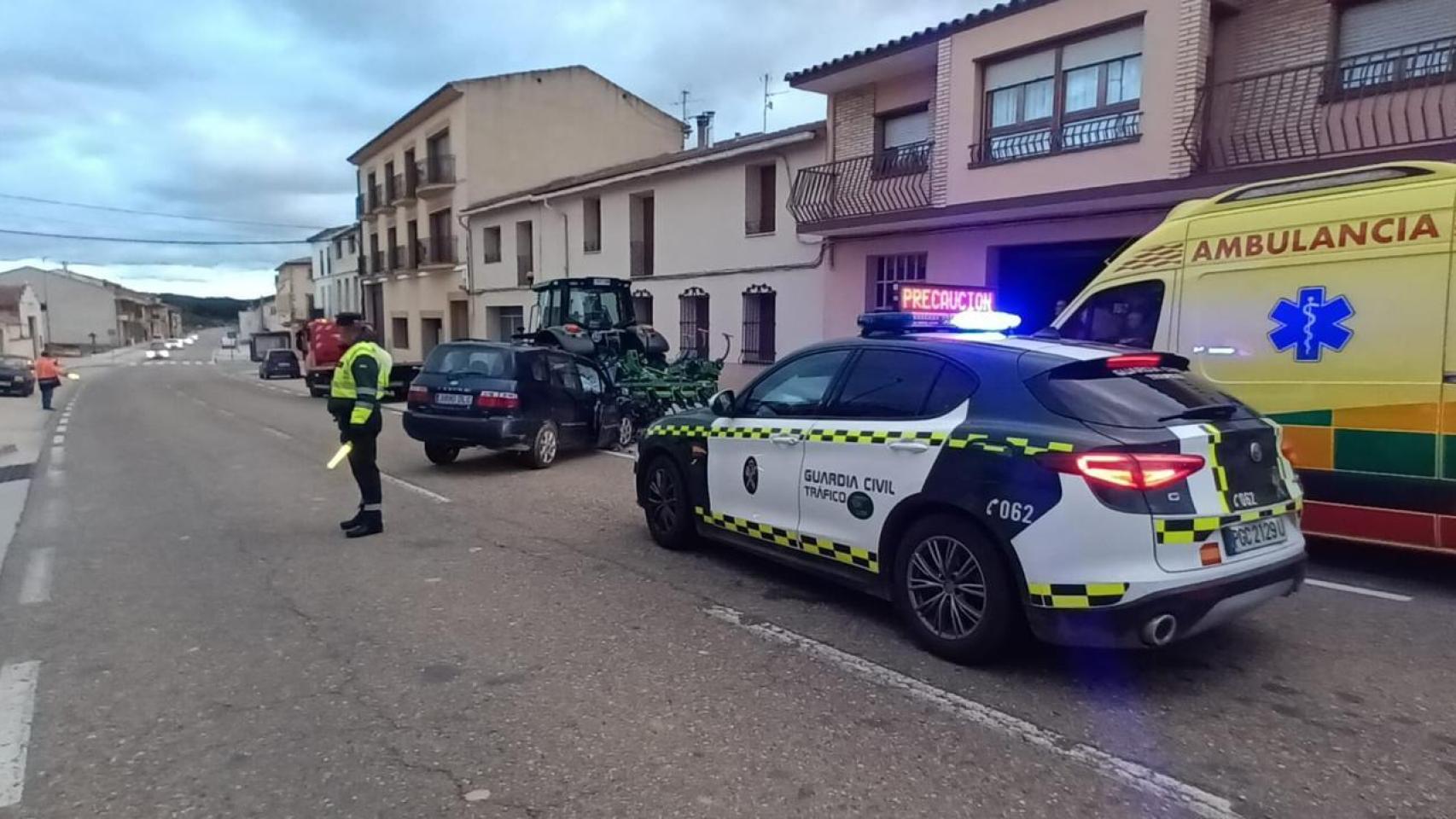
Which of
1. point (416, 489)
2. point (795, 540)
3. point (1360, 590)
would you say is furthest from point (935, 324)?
point (416, 489)

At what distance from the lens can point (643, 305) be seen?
23250 millimetres

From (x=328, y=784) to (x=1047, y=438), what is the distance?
315 cm

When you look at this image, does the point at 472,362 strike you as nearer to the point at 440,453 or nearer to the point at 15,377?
the point at 440,453

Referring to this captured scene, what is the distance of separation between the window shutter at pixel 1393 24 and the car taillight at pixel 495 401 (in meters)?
10.7

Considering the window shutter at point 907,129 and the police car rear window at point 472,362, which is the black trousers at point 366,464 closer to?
the police car rear window at point 472,362

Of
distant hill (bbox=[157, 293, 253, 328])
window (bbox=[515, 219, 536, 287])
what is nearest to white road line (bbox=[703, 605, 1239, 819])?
window (bbox=[515, 219, 536, 287])

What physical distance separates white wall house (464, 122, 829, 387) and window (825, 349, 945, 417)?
39.9ft

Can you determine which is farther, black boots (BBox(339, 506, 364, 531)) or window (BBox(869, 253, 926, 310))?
window (BBox(869, 253, 926, 310))

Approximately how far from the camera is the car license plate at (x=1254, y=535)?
3.83 m

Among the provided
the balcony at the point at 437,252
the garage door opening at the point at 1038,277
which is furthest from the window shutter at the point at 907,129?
the balcony at the point at 437,252

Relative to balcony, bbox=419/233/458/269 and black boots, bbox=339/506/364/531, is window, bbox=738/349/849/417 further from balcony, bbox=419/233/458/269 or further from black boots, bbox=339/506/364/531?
balcony, bbox=419/233/458/269

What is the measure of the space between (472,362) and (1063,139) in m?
8.63

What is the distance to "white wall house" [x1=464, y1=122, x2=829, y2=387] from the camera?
1789cm

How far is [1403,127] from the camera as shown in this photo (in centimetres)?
962
